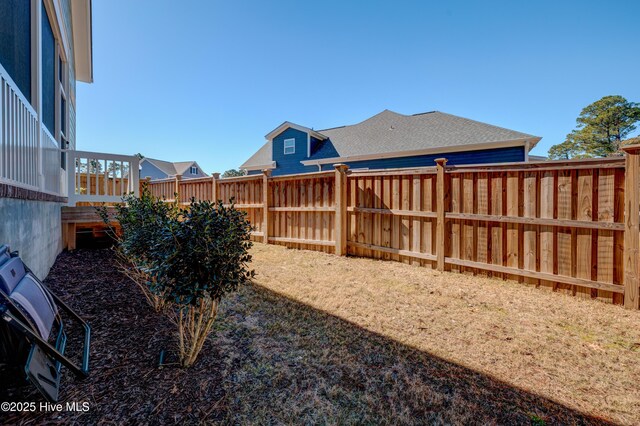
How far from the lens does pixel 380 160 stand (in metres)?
12.6

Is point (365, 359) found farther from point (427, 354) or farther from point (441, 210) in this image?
point (441, 210)

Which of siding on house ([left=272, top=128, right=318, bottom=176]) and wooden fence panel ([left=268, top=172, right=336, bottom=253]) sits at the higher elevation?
siding on house ([left=272, top=128, right=318, bottom=176])

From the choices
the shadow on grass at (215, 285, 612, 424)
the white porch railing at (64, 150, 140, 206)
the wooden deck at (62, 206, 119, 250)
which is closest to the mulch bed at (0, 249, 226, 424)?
the shadow on grass at (215, 285, 612, 424)

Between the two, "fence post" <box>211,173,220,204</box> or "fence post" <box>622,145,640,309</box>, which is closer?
"fence post" <box>622,145,640,309</box>

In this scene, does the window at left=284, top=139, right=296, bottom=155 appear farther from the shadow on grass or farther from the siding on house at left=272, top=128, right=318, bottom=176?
the shadow on grass

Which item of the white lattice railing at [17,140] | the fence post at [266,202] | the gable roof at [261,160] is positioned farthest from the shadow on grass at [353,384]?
the gable roof at [261,160]

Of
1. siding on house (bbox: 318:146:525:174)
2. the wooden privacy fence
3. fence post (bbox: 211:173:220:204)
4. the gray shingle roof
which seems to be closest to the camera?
the wooden privacy fence

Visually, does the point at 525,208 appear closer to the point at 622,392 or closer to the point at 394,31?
the point at 622,392

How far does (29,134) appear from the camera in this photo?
2.80m

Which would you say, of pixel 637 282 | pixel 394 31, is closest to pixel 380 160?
pixel 394 31

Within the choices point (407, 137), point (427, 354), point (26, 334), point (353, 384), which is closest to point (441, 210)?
point (427, 354)

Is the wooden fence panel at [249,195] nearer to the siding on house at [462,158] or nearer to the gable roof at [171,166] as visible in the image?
the siding on house at [462,158]

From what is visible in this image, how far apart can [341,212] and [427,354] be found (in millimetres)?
3539

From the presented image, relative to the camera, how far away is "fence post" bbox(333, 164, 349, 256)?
573 centimetres
